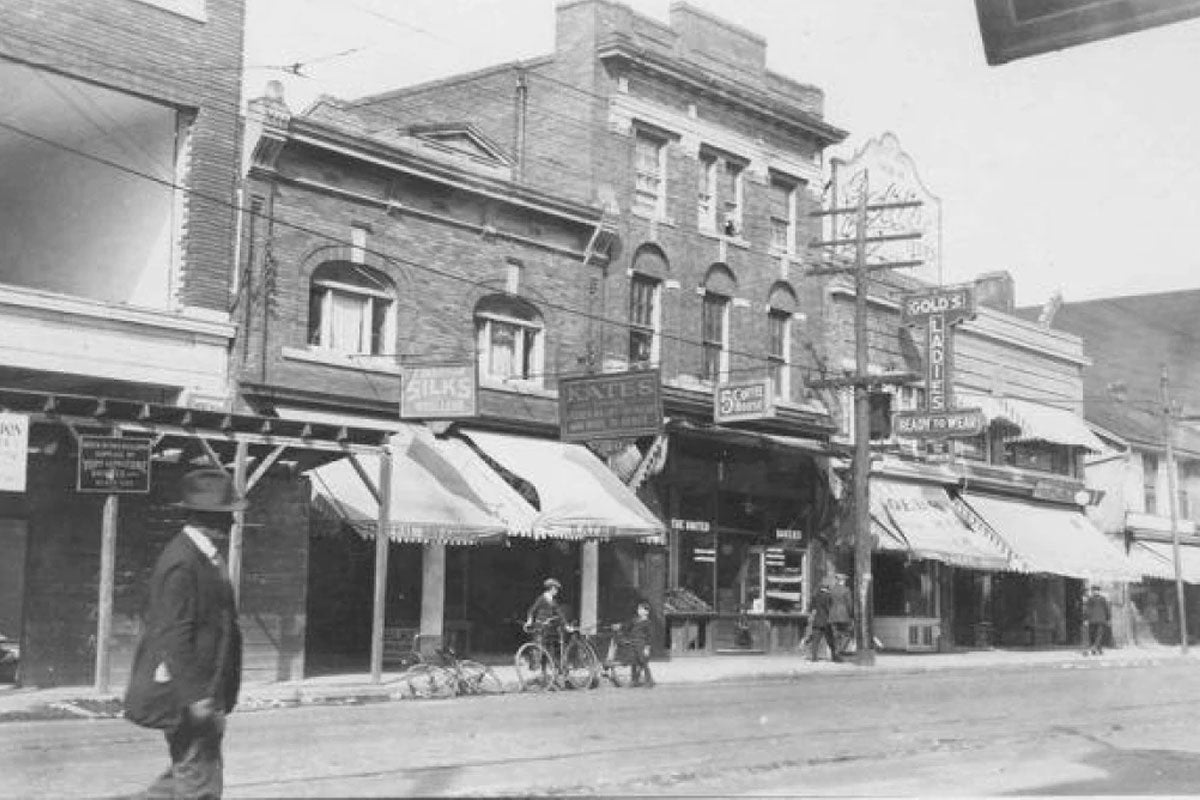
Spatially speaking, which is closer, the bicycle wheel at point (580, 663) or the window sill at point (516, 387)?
the bicycle wheel at point (580, 663)

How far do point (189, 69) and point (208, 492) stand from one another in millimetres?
14894

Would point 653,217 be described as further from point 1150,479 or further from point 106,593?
point 1150,479

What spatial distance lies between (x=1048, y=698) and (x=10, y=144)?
15596mm

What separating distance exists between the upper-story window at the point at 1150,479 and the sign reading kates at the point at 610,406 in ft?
81.7

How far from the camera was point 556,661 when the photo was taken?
768 inches

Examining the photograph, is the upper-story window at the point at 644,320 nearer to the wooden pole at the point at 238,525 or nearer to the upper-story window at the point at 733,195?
the upper-story window at the point at 733,195

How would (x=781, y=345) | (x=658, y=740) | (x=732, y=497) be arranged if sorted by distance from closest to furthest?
(x=658, y=740) < (x=732, y=497) < (x=781, y=345)

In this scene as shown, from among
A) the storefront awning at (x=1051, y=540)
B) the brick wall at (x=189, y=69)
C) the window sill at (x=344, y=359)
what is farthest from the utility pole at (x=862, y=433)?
the brick wall at (x=189, y=69)

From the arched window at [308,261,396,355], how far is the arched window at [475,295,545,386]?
2.00m

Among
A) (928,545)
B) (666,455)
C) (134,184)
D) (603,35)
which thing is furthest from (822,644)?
(134,184)

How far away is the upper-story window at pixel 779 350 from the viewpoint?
1202 inches

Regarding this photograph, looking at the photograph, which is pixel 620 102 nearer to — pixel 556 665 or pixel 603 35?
pixel 603 35

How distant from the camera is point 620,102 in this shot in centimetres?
2745

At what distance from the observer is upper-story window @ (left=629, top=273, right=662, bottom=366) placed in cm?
2736
